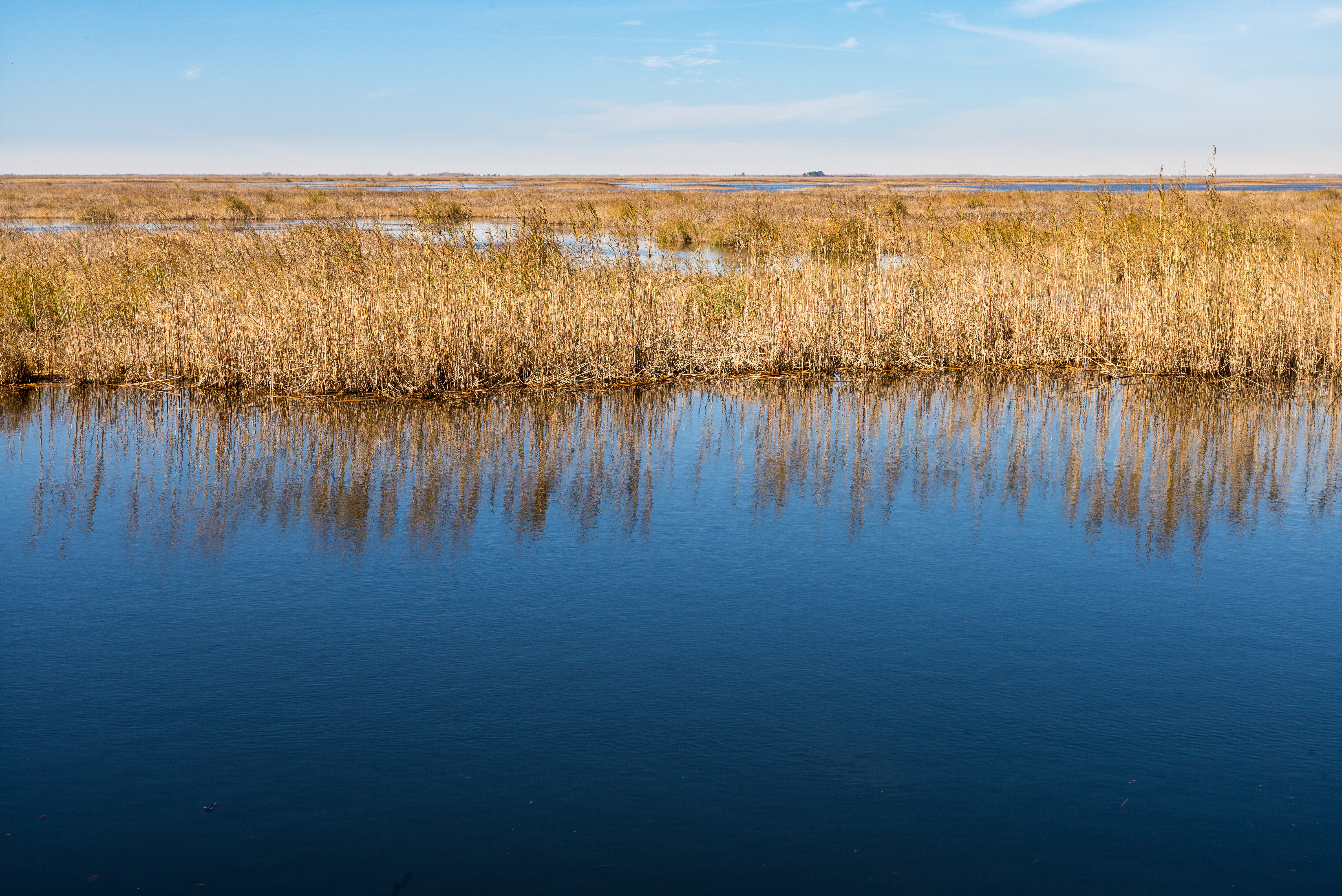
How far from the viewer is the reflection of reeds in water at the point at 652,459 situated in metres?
7.45

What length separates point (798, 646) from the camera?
523 centimetres

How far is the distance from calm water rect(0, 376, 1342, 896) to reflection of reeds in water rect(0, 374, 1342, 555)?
0.06 metres

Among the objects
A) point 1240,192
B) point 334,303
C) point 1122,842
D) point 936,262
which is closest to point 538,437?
point 334,303

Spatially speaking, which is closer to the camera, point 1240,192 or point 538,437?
point 538,437

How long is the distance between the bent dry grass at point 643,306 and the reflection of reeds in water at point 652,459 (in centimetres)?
74

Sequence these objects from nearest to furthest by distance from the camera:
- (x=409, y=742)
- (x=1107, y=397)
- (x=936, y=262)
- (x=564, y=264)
→ (x=409, y=742), (x=1107, y=397), (x=564, y=264), (x=936, y=262)

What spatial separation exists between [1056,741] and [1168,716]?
1.94ft

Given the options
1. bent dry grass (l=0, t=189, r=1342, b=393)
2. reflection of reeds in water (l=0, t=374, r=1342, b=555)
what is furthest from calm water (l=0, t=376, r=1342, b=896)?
bent dry grass (l=0, t=189, r=1342, b=393)

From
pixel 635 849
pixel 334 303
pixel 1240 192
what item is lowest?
pixel 635 849

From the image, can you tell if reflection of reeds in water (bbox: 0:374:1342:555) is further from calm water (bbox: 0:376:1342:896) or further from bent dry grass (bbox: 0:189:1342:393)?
bent dry grass (bbox: 0:189:1342:393)

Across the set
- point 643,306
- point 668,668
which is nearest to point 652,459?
point 668,668

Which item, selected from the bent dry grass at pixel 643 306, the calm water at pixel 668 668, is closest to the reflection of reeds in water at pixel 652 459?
the calm water at pixel 668 668

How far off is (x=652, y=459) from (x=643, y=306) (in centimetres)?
469

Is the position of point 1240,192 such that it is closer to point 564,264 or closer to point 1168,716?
point 564,264
